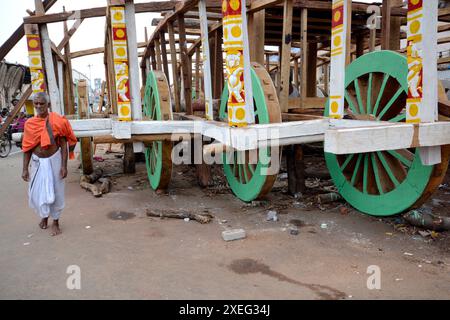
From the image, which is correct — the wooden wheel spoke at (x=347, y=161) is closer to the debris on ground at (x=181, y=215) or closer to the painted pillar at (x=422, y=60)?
the painted pillar at (x=422, y=60)

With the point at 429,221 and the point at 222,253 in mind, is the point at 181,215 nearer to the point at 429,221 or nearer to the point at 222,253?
the point at 222,253

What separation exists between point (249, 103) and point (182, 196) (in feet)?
7.98

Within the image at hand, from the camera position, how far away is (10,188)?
19.7 ft

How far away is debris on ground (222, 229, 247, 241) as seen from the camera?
132 inches

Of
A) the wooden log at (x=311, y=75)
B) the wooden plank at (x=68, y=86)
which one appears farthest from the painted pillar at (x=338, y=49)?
the wooden plank at (x=68, y=86)

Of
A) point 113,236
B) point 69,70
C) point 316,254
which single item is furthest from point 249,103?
point 69,70

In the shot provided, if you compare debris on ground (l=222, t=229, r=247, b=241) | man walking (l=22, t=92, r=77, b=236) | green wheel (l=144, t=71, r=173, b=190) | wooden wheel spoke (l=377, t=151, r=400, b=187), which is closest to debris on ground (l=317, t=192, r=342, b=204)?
wooden wheel spoke (l=377, t=151, r=400, b=187)

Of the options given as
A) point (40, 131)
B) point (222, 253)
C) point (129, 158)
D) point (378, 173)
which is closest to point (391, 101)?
point (378, 173)

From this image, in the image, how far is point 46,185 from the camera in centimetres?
371

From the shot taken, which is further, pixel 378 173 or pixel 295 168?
pixel 295 168

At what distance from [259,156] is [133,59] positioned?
5.68ft

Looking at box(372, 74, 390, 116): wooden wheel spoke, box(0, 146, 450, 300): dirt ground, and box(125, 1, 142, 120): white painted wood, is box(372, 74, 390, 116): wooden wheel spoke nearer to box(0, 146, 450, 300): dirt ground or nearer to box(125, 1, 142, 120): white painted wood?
box(0, 146, 450, 300): dirt ground
